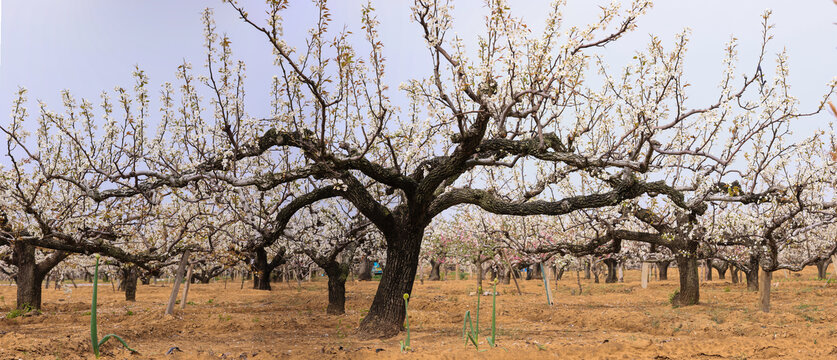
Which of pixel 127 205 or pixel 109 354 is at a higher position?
pixel 127 205

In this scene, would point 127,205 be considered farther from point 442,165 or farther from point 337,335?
point 442,165

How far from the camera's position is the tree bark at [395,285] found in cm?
1207

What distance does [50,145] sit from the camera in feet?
52.2

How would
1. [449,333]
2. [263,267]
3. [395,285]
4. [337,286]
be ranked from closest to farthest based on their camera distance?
[395,285] → [449,333] → [337,286] → [263,267]

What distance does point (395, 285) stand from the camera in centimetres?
1213

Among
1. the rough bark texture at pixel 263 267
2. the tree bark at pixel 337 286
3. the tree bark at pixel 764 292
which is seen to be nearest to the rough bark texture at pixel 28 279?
the rough bark texture at pixel 263 267

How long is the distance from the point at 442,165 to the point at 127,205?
941cm

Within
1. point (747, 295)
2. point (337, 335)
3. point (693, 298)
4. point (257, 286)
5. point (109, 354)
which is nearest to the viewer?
point (109, 354)

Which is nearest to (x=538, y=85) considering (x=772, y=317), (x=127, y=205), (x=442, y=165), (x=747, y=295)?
(x=442, y=165)

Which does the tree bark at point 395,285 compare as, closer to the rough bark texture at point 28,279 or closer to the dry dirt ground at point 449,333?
the dry dirt ground at point 449,333

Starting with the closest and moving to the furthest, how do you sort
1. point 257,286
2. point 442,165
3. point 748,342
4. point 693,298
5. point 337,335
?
1. point 748,342
2. point 442,165
3. point 337,335
4. point 693,298
5. point 257,286

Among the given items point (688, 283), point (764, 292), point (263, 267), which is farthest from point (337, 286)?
point (764, 292)

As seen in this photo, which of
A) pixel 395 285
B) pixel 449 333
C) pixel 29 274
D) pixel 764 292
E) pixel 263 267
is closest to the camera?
pixel 395 285

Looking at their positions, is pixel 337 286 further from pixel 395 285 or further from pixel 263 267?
pixel 263 267
